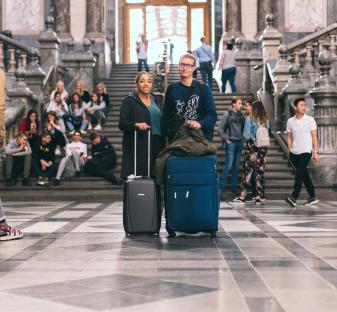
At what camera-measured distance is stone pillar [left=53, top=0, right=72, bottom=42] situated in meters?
29.8

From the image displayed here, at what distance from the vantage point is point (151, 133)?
372 inches

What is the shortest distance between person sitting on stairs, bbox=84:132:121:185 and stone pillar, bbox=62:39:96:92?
316 inches

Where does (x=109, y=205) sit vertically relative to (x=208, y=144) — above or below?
below

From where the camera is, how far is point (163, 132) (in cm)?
939

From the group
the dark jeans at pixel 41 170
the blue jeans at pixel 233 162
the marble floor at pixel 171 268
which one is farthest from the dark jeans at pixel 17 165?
the marble floor at pixel 171 268

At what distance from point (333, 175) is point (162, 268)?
37.3 feet

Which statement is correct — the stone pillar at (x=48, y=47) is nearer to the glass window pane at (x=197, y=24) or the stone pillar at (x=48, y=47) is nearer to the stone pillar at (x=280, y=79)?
the stone pillar at (x=280, y=79)

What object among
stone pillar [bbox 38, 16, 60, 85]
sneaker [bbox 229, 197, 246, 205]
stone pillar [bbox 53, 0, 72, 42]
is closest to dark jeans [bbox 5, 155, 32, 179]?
sneaker [bbox 229, 197, 246, 205]

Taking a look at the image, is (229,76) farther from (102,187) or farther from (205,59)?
(102,187)

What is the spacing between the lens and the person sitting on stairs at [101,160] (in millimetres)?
17531

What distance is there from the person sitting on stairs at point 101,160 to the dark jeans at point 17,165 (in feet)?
3.63

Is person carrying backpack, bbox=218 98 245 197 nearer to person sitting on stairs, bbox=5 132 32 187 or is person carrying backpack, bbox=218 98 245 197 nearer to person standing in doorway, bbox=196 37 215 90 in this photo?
person sitting on stairs, bbox=5 132 32 187

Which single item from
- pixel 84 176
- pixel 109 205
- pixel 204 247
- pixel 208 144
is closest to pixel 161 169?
pixel 208 144

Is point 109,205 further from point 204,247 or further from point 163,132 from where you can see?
point 204,247
